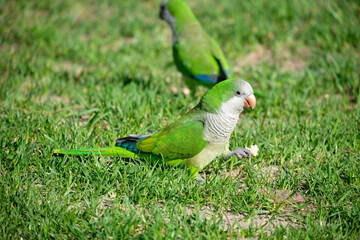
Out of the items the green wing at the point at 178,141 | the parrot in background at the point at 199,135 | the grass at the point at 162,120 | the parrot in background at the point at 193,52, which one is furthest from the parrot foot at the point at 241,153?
the parrot in background at the point at 193,52

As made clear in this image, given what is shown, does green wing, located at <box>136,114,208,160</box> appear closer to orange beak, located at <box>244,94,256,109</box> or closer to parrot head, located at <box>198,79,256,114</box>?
parrot head, located at <box>198,79,256,114</box>

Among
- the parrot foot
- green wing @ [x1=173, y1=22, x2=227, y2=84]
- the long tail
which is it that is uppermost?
green wing @ [x1=173, y1=22, x2=227, y2=84]

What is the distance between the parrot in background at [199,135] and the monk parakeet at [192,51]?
114cm

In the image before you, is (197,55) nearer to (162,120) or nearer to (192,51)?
(192,51)

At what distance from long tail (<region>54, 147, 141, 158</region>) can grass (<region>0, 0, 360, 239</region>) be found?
0.07m

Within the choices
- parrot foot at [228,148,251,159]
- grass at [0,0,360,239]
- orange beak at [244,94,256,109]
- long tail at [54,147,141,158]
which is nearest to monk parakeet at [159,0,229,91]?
grass at [0,0,360,239]

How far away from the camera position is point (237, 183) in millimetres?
2670

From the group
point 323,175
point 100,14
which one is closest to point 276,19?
point 100,14

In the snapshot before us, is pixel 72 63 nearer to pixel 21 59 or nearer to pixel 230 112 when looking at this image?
pixel 21 59

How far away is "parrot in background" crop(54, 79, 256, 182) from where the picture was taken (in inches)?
102

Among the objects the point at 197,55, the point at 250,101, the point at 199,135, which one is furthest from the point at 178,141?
the point at 197,55

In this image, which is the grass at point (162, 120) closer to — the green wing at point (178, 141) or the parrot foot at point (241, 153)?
the parrot foot at point (241, 153)

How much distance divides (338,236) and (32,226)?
194cm

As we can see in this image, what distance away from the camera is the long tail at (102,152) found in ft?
8.93
